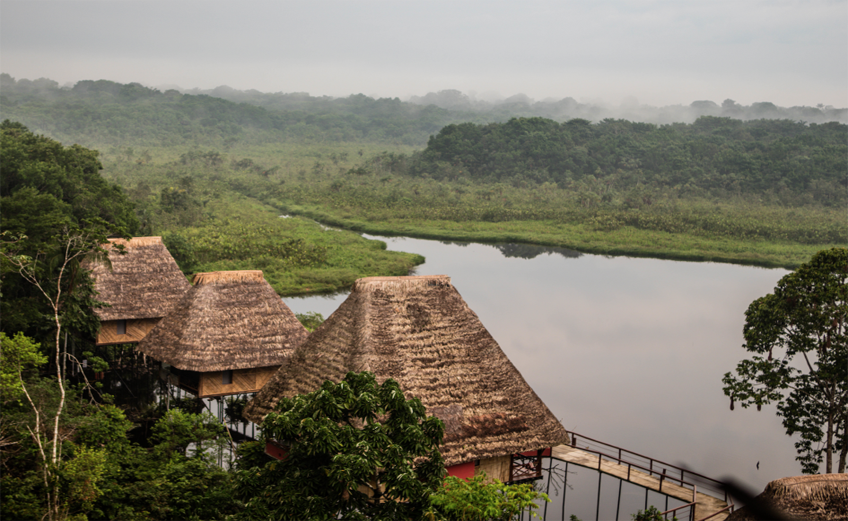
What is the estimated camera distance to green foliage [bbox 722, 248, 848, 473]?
500 inches

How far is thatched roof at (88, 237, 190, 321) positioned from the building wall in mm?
3291

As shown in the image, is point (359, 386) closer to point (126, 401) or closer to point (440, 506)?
point (440, 506)

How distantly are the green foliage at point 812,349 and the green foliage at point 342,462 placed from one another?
840 cm

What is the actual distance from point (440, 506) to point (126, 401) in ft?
35.3

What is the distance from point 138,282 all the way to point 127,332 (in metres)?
1.20

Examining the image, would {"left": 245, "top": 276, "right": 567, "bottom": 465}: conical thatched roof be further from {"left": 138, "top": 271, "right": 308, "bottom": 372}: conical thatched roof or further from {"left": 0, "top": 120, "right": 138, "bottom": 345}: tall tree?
{"left": 0, "top": 120, "right": 138, "bottom": 345}: tall tree

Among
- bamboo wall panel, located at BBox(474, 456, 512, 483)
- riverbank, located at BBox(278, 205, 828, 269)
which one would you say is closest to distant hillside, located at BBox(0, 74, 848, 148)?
riverbank, located at BBox(278, 205, 828, 269)

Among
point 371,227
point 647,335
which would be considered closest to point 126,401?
point 647,335

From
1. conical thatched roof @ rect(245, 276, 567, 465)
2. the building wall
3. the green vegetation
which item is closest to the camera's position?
conical thatched roof @ rect(245, 276, 567, 465)

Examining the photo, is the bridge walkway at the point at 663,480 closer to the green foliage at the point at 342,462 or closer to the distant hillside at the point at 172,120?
the green foliage at the point at 342,462

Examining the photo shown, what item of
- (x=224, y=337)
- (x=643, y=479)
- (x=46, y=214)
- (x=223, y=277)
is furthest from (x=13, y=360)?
(x=643, y=479)

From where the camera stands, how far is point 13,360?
385 inches

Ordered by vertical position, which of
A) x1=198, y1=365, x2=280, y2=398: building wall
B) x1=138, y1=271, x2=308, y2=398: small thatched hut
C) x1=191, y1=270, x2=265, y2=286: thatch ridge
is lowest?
x1=198, y1=365, x2=280, y2=398: building wall

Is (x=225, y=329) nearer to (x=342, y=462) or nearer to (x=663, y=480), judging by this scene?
(x=342, y=462)
